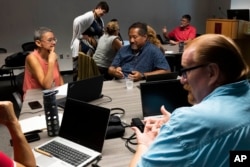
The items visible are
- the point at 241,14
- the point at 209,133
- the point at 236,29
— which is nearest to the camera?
the point at 209,133

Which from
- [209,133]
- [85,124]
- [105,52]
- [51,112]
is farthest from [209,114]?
[105,52]

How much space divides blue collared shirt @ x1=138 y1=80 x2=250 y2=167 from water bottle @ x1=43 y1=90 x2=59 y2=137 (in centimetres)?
86

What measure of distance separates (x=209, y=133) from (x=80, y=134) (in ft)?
2.67

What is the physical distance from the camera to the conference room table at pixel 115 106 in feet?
4.55

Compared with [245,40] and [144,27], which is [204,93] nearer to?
[144,27]

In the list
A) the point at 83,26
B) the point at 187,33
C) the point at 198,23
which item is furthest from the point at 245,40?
the point at 83,26

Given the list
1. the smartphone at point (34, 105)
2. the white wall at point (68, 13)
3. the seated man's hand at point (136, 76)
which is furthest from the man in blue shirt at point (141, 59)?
the white wall at point (68, 13)

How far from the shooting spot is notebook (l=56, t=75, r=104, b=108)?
199 cm

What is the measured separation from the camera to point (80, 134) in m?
1.46

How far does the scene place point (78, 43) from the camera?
188 inches

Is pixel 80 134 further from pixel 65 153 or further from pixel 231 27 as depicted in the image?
pixel 231 27

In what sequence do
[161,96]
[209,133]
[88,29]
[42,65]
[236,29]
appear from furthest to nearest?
[236,29], [88,29], [42,65], [161,96], [209,133]

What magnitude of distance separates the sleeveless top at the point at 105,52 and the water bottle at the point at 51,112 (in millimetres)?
2363

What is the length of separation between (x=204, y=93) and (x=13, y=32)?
5.59 metres
